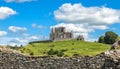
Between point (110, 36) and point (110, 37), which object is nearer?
point (110, 36)

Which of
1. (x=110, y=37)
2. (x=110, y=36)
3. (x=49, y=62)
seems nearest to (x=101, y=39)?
(x=110, y=37)

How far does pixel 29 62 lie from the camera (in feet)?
86.3

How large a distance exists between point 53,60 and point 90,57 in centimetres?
238

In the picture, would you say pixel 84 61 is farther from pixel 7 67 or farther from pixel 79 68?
pixel 7 67

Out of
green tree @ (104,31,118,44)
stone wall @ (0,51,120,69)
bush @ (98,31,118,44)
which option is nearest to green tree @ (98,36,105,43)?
bush @ (98,31,118,44)

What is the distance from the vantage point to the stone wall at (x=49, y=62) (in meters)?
24.4

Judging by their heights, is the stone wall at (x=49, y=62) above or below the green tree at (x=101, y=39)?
below

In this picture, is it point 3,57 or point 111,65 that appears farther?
point 3,57

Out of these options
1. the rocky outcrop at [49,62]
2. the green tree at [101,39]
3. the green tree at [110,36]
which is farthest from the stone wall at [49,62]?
the green tree at [101,39]

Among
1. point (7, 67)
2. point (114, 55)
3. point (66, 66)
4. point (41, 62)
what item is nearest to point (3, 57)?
point (7, 67)

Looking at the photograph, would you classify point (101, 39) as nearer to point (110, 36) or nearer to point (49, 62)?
point (110, 36)

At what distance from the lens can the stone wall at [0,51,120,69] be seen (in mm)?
24422

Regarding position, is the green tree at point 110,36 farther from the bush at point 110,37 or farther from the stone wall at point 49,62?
the stone wall at point 49,62

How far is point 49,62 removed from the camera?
2562 cm
